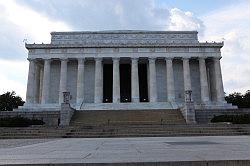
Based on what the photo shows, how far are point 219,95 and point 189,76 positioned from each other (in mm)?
7326

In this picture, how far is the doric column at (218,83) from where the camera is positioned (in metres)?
61.8

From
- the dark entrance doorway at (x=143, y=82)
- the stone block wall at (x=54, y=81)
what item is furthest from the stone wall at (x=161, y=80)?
the stone block wall at (x=54, y=81)

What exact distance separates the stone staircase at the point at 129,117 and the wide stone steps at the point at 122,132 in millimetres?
11578

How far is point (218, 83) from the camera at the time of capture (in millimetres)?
62844

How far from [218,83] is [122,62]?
71.4ft

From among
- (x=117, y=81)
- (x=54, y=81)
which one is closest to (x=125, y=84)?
(x=117, y=81)

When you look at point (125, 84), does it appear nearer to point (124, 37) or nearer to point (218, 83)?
point (124, 37)

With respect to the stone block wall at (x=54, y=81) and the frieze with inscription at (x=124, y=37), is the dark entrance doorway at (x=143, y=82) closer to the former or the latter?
the frieze with inscription at (x=124, y=37)

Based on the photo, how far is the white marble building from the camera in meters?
62.0

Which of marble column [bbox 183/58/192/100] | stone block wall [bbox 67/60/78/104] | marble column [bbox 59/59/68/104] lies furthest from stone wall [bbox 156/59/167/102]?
marble column [bbox 59/59/68/104]

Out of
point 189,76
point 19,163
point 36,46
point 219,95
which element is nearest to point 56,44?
point 36,46

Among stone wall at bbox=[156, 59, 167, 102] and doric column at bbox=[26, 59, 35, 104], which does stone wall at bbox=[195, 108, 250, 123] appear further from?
doric column at bbox=[26, 59, 35, 104]

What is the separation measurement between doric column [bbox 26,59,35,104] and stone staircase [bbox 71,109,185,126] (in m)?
17.3

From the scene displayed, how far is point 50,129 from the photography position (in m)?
30.5
